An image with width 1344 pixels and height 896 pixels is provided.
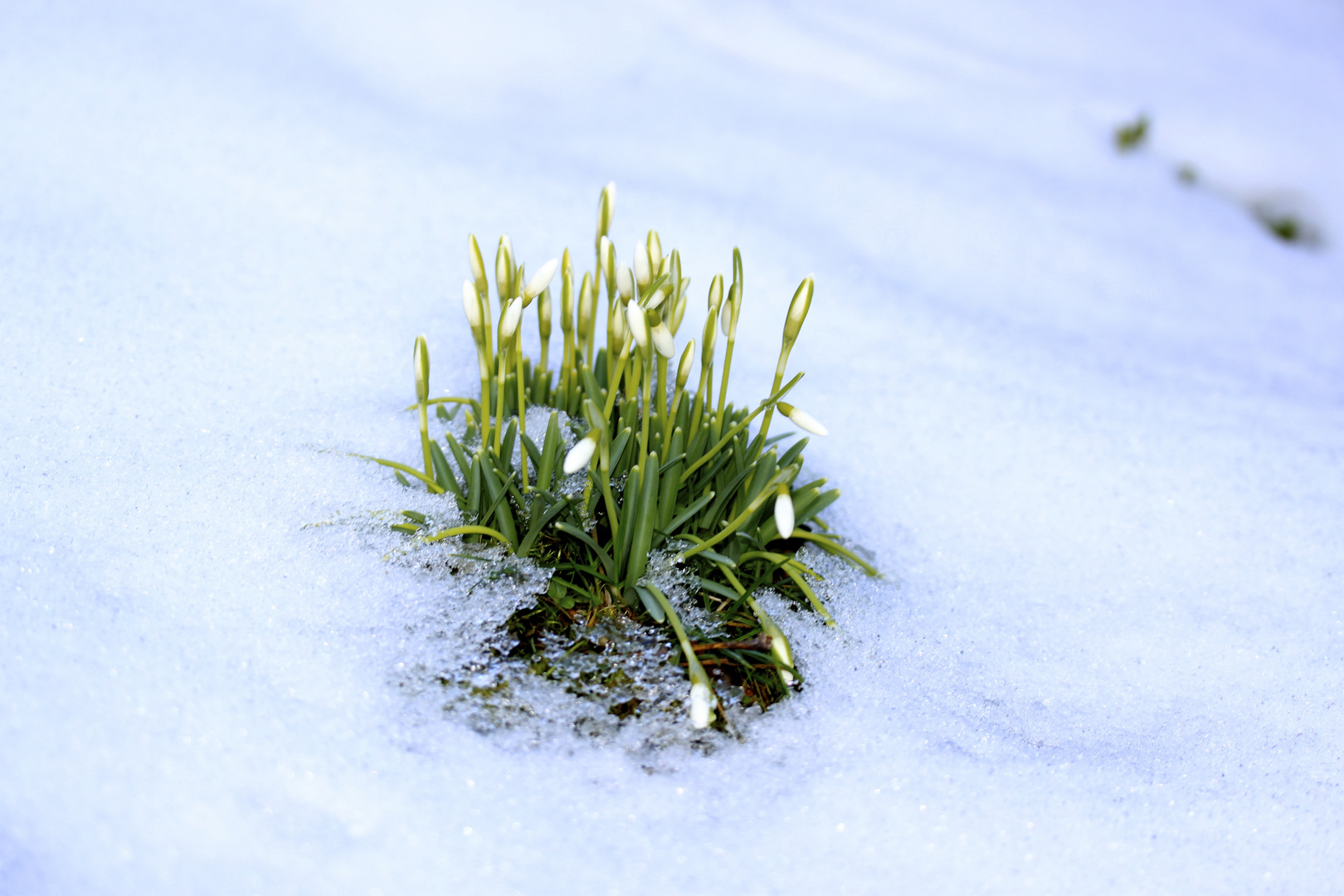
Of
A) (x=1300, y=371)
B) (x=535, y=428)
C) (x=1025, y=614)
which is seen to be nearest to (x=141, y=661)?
(x=535, y=428)

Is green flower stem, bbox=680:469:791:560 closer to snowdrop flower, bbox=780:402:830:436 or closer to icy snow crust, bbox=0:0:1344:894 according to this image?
snowdrop flower, bbox=780:402:830:436

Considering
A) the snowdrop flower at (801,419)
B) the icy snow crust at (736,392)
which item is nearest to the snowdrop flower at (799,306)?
the snowdrop flower at (801,419)

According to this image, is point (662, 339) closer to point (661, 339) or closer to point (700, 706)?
point (661, 339)

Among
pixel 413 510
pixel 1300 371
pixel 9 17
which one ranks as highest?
pixel 9 17

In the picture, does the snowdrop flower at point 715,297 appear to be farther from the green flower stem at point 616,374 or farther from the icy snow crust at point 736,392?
the icy snow crust at point 736,392

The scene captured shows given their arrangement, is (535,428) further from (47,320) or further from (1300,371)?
(1300,371)

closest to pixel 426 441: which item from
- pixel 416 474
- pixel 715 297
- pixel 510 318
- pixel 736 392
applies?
pixel 416 474

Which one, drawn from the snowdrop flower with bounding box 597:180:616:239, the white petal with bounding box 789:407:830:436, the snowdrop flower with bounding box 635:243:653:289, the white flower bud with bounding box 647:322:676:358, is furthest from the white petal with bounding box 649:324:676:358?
the snowdrop flower with bounding box 597:180:616:239

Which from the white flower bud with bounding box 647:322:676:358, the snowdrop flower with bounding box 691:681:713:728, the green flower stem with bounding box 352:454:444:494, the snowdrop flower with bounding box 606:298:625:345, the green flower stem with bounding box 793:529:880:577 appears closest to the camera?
the snowdrop flower with bounding box 691:681:713:728
